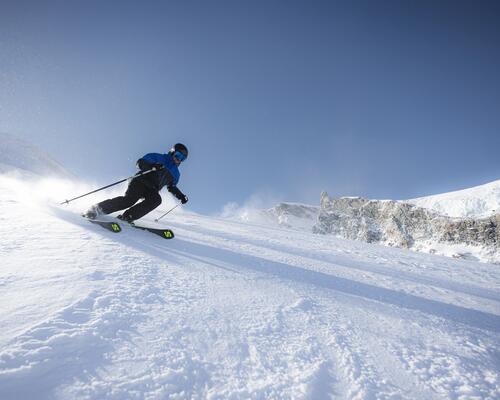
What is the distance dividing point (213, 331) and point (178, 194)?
4.67m

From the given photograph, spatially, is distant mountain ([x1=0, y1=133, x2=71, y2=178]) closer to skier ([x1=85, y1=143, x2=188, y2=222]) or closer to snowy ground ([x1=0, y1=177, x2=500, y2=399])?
skier ([x1=85, y1=143, x2=188, y2=222])

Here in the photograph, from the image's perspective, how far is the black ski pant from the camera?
4828 millimetres

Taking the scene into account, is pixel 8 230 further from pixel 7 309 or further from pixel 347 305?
pixel 347 305

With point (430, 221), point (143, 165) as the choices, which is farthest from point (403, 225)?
point (143, 165)

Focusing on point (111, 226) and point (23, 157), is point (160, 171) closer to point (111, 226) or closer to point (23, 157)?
point (111, 226)

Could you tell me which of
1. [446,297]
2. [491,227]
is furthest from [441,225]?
[446,297]

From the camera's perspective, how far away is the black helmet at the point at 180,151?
228 inches

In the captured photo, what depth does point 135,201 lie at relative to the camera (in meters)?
5.17

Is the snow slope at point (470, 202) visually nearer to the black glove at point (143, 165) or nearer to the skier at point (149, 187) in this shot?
the skier at point (149, 187)

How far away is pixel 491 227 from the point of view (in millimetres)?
48688

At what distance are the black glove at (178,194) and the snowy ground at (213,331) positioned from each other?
2.79 meters

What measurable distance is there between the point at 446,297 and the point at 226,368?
10.6 ft

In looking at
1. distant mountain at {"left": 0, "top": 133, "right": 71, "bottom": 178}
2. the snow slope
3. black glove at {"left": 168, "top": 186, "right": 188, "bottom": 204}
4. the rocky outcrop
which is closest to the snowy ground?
black glove at {"left": 168, "top": 186, "right": 188, "bottom": 204}

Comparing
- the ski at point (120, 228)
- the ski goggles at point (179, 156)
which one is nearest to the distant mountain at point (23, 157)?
the ski goggles at point (179, 156)
